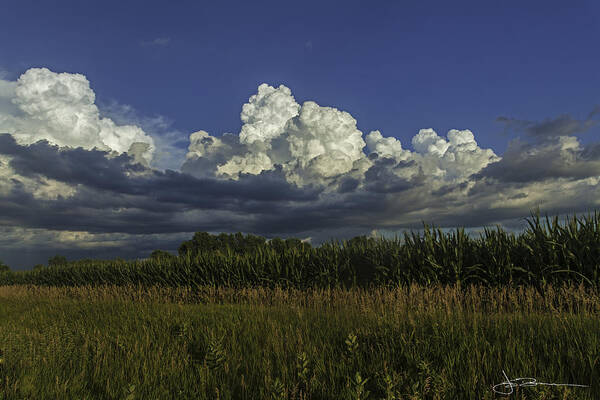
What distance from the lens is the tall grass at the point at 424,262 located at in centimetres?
1117

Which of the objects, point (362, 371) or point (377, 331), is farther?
point (377, 331)

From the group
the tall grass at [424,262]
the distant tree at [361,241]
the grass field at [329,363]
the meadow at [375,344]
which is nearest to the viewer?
the grass field at [329,363]

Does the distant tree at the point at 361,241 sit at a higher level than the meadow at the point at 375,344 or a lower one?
higher

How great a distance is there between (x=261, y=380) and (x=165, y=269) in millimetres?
15946

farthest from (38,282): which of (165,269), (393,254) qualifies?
(393,254)

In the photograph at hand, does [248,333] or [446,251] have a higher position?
[446,251]

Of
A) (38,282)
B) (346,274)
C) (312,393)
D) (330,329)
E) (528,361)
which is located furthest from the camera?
(38,282)

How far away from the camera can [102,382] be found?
506 centimetres

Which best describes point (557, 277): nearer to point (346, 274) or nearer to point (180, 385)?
point (346, 274)

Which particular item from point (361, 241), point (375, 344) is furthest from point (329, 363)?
point (361, 241)

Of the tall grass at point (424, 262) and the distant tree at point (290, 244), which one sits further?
the distant tree at point (290, 244)

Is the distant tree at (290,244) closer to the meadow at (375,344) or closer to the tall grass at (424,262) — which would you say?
the tall grass at (424,262)

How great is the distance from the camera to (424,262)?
12609 mm

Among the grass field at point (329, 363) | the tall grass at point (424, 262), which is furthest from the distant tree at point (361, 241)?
the grass field at point (329, 363)
